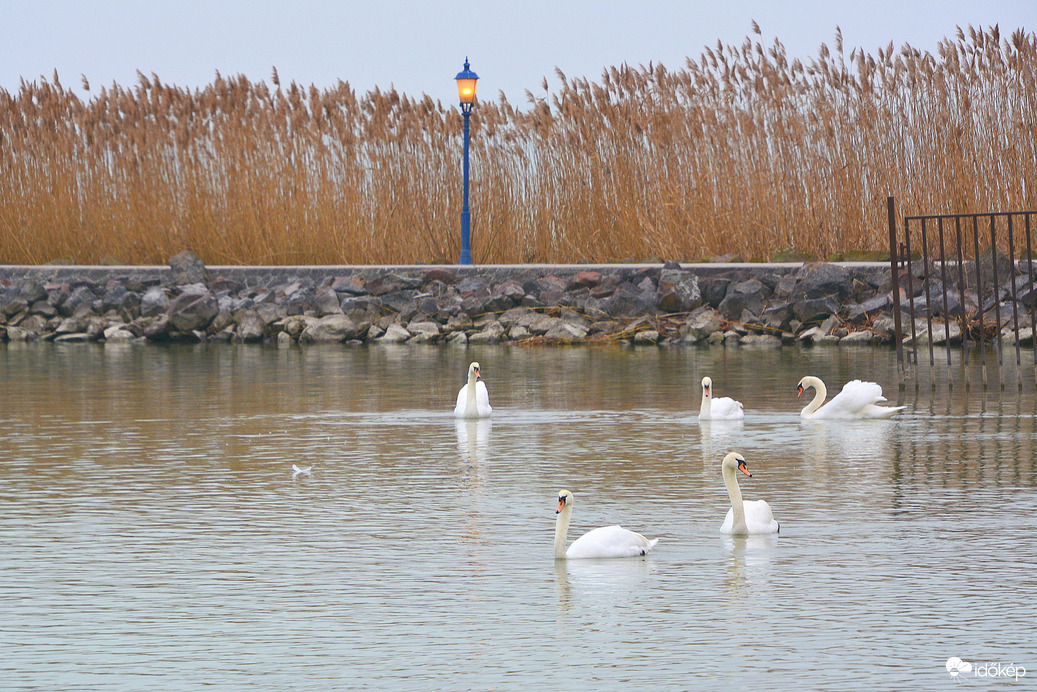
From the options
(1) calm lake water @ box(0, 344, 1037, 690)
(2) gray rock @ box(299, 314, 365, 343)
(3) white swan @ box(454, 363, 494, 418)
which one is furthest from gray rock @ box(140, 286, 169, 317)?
(3) white swan @ box(454, 363, 494, 418)

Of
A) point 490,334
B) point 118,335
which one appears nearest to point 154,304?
point 118,335

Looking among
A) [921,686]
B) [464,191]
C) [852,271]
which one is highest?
[464,191]

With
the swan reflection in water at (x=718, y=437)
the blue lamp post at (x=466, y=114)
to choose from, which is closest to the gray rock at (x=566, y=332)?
the blue lamp post at (x=466, y=114)

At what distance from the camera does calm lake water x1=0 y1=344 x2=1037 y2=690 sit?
507 cm

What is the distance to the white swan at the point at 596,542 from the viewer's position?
6.57 metres

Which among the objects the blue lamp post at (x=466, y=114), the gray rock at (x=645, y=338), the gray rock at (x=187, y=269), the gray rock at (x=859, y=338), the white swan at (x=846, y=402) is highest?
the blue lamp post at (x=466, y=114)

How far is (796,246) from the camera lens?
23453mm

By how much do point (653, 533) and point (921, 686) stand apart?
2.51 m

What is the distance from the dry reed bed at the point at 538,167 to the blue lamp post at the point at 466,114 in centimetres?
103

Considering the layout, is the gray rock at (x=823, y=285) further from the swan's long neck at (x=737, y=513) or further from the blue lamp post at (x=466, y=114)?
the swan's long neck at (x=737, y=513)

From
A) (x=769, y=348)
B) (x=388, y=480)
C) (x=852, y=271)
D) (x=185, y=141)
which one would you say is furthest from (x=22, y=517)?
(x=185, y=141)

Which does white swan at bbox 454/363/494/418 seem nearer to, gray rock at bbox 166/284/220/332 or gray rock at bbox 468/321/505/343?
gray rock at bbox 468/321/505/343

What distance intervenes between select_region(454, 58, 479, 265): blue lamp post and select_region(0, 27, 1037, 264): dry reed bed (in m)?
1.03

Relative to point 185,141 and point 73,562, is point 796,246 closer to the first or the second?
point 185,141
